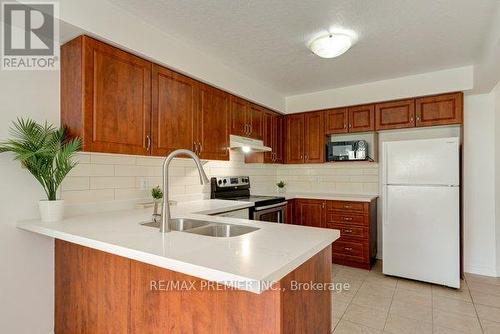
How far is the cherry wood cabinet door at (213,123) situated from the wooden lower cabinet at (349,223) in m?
1.48

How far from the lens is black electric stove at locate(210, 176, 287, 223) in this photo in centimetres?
291

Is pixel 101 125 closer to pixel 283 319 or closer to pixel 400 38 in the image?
→ pixel 283 319

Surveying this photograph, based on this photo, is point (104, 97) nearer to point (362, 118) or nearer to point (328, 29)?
point (328, 29)

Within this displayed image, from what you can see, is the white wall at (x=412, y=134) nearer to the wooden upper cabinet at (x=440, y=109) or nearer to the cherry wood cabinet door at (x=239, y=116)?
the wooden upper cabinet at (x=440, y=109)

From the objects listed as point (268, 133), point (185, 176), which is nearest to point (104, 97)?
point (185, 176)

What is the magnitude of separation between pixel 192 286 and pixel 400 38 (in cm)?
247

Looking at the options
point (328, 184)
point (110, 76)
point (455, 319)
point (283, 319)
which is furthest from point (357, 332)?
point (110, 76)

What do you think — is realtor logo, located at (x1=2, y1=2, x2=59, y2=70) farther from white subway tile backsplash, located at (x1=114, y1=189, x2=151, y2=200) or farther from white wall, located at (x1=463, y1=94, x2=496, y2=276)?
white wall, located at (x1=463, y1=94, x2=496, y2=276)

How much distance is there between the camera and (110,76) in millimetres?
1922

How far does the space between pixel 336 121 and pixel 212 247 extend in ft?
10.3

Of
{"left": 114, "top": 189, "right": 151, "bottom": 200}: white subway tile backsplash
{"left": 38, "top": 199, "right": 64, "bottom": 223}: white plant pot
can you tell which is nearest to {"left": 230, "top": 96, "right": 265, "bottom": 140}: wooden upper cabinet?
{"left": 114, "top": 189, "right": 151, "bottom": 200}: white subway tile backsplash

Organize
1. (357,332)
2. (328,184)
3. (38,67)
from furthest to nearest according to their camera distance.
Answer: (328,184) → (357,332) → (38,67)

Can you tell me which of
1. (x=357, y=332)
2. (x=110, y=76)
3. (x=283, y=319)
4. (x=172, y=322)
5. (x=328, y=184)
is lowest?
(x=357, y=332)

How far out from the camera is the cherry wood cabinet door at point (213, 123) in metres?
2.68
